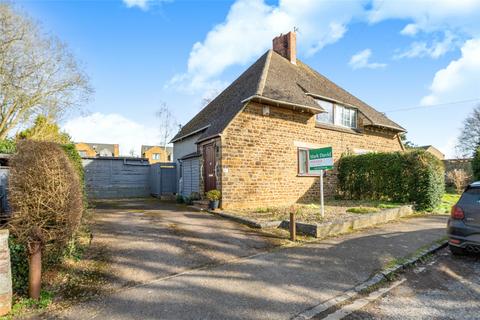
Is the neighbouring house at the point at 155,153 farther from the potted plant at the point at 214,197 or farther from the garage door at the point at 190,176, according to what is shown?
the potted plant at the point at 214,197

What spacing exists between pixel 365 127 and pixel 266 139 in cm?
833

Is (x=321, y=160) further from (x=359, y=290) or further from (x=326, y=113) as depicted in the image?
(x=326, y=113)

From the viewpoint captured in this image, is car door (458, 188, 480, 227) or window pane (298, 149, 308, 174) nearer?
car door (458, 188, 480, 227)

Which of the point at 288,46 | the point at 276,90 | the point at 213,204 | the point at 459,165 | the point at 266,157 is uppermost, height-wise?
the point at 288,46

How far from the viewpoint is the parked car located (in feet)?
17.9

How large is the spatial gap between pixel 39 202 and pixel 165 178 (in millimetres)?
14982

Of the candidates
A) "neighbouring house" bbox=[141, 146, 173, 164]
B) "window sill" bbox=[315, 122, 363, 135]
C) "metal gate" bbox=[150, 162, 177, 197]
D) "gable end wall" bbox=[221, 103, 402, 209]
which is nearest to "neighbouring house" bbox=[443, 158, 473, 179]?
"window sill" bbox=[315, 122, 363, 135]

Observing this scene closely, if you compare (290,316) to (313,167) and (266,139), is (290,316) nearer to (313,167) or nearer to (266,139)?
(313,167)

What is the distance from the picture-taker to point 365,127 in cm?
1727

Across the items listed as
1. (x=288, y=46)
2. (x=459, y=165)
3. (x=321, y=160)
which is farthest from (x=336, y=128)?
(x=459, y=165)

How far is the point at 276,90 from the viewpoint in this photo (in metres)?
12.8

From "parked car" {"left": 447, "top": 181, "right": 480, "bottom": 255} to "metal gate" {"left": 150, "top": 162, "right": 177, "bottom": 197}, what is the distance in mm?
15517

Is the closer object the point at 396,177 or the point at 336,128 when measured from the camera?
the point at 396,177

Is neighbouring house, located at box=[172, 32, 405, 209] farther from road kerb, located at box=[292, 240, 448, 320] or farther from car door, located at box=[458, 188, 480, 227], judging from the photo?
car door, located at box=[458, 188, 480, 227]
